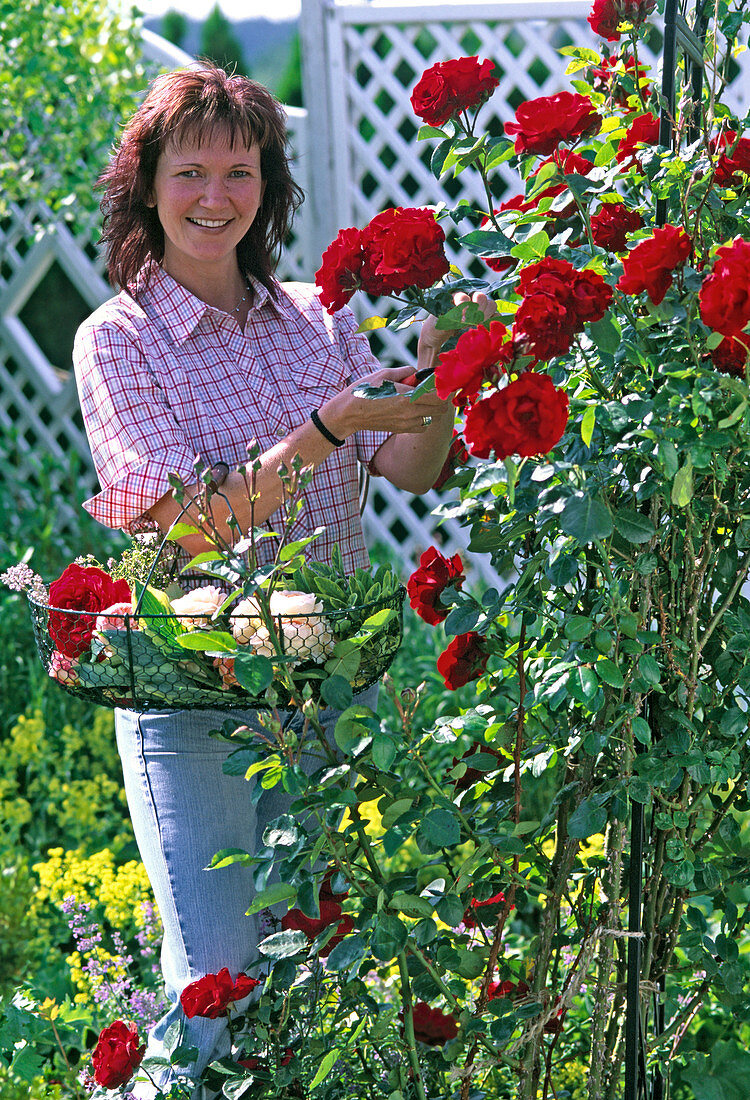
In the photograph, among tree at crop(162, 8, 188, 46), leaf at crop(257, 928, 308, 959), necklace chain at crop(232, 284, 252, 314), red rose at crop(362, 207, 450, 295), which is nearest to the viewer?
red rose at crop(362, 207, 450, 295)

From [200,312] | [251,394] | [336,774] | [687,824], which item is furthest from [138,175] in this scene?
[687,824]

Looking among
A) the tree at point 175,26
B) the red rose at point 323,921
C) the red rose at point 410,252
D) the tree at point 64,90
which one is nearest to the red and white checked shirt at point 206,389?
the red rose at point 410,252

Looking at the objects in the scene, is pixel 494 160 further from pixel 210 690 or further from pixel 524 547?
pixel 210 690

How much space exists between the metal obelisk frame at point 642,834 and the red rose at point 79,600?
73 centimetres

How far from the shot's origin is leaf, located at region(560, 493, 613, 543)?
121cm

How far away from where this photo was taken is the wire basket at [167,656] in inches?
56.1

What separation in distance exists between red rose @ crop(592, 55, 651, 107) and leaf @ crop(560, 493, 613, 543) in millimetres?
671

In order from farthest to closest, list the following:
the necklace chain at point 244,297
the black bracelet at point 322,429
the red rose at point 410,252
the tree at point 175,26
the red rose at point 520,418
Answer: the tree at point 175,26, the necklace chain at point 244,297, the black bracelet at point 322,429, the red rose at point 410,252, the red rose at point 520,418

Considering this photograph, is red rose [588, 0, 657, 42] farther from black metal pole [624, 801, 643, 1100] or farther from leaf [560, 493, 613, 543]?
black metal pole [624, 801, 643, 1100]

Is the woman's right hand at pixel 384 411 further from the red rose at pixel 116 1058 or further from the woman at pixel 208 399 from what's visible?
the red rose at pixel 116 1058

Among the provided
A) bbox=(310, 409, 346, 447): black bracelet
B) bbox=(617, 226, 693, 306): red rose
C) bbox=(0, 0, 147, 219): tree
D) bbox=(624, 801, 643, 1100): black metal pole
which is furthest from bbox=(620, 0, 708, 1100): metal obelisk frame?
bbox=(0, 0, 147, 219): tree

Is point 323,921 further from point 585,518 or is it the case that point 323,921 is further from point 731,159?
point 731,159

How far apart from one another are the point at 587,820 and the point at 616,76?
99cm

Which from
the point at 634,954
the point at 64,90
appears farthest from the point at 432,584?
the point at 64,90
